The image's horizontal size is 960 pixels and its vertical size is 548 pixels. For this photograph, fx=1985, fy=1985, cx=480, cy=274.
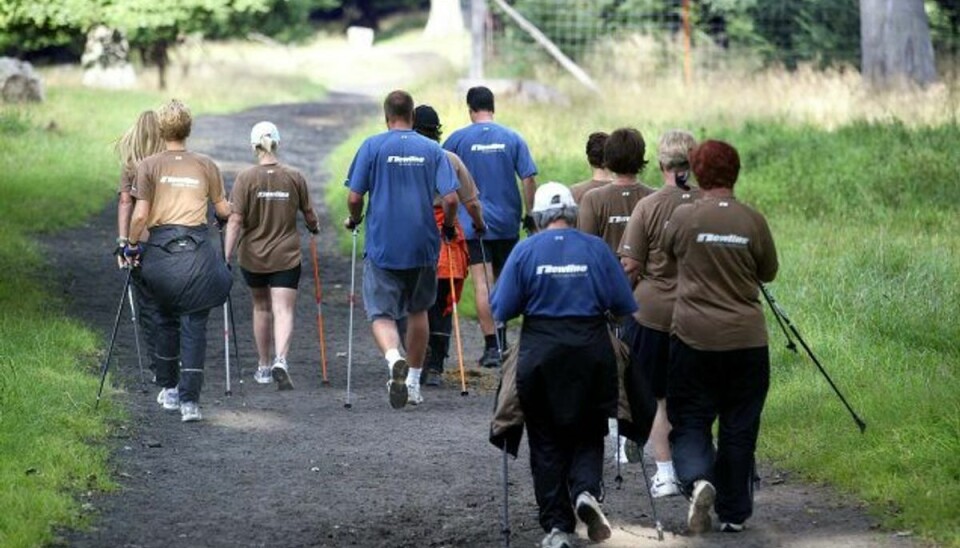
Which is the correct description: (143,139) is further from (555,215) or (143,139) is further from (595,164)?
(555,215)

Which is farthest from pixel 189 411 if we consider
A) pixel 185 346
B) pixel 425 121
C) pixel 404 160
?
pixel 425 121

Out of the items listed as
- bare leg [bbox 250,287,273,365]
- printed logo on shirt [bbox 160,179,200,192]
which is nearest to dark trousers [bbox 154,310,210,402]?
printed logo on shirt [bbox 160,179,200,192]

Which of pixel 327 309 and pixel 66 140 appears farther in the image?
pixel 66 140

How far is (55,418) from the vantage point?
1138cm

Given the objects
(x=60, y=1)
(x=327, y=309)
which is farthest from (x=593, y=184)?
(x=60, y=1)

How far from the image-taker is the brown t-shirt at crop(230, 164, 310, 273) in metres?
13.4

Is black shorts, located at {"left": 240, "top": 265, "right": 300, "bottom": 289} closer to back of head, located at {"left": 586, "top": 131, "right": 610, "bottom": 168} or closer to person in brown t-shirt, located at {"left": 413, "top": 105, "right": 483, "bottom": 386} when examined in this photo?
person in brown t-shirt, located at {"left": 413, "top": 105, "right": 483, "bottom": 386}

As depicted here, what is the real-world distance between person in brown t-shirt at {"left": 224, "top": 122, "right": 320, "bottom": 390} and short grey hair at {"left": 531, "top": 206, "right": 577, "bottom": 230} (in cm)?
472

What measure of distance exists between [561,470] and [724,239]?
4.17 feet

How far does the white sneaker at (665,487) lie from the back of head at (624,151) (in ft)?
→ 5.28

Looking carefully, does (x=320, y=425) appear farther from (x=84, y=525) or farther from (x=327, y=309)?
(x=327, y=309)

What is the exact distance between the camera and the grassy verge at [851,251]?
10.2 m

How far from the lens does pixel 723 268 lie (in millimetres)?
8906

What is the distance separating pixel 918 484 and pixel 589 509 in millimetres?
1898
